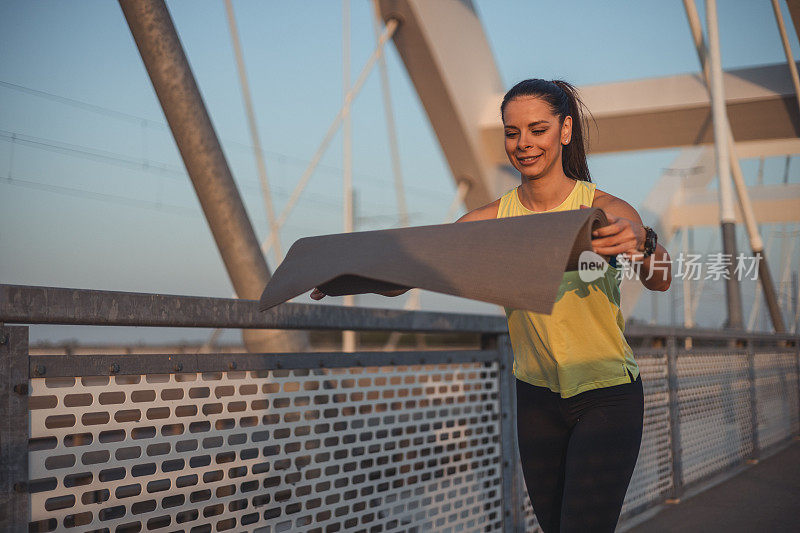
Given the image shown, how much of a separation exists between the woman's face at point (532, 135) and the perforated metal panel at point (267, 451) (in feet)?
3.03

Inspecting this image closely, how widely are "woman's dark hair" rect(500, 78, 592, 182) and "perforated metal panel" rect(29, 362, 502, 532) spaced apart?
37.8 inches

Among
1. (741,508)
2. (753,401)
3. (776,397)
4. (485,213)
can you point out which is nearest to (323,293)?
(485,213)

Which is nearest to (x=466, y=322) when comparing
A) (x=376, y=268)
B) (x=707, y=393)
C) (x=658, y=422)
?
(x=376, y=268)

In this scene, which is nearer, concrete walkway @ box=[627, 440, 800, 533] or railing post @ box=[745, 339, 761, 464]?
concrete walkway @ box=[627, 440, 800, 533]

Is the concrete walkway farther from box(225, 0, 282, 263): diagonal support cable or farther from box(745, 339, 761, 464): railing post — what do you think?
box(225, 0, 282, 263): diagonal support cable

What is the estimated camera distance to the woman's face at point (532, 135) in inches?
84.4

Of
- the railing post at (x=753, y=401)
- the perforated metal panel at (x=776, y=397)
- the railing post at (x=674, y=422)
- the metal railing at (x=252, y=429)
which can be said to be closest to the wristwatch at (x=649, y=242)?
the metal railing at (x=252, y=429)

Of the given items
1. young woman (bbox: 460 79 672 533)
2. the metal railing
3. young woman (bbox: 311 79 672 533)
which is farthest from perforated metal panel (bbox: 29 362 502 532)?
young woman (bbox: 460 79 672 533)

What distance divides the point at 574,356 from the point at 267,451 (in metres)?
0.90

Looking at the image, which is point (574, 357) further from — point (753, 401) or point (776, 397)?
point (776, 397)

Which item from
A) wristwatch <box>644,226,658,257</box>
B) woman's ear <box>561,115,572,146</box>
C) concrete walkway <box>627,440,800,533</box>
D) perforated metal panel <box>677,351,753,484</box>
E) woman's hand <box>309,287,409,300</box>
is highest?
woman's ear <box>561,115,572,146</box>

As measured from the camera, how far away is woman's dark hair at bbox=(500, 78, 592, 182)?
2170 millimetres

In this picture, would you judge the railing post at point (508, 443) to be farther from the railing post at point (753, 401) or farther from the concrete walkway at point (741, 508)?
the railing post at point (753, 401)

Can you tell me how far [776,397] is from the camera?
27.2ft
